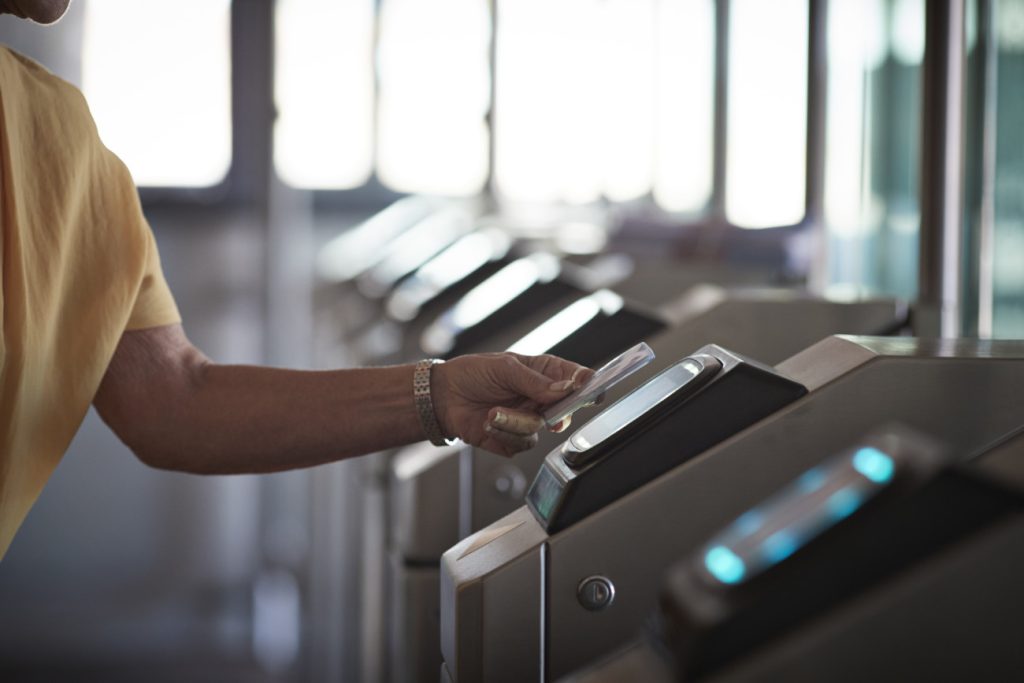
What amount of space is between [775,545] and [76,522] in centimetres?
400

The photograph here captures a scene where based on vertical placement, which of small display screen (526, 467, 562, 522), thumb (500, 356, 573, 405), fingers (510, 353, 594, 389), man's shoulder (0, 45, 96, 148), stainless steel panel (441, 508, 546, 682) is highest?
man's shoulder (0, 45, 96, 148)

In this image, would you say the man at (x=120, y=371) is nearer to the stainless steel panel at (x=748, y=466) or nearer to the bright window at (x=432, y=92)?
the stainless steel panel at (x=748, y=466)

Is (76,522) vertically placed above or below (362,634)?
below

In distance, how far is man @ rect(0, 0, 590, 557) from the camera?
1103 millimetres

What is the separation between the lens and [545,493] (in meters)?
0.96

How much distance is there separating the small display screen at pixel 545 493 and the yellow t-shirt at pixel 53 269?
0.44m

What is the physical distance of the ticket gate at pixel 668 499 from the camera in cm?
86

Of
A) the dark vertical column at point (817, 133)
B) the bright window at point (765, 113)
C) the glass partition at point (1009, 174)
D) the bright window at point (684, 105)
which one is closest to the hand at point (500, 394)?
the glass partition at point (1009, 174)

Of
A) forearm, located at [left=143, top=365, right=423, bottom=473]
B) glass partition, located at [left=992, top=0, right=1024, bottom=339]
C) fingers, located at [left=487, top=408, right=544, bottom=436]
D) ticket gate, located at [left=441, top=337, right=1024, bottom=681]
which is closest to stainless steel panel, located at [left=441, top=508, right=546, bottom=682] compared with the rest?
ticket gate, located at [left=441, top=337, right=1024, bottom=681]

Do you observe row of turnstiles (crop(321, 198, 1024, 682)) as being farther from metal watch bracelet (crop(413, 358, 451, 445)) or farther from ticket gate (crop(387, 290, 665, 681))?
metal watch bracelet (crop(413, 358, 451, 445))

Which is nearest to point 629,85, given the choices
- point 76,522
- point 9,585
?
point 76,522

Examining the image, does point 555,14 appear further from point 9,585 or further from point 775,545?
point 775,545

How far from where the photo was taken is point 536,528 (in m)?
0.94

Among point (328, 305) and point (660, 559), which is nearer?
point (660, 559)
